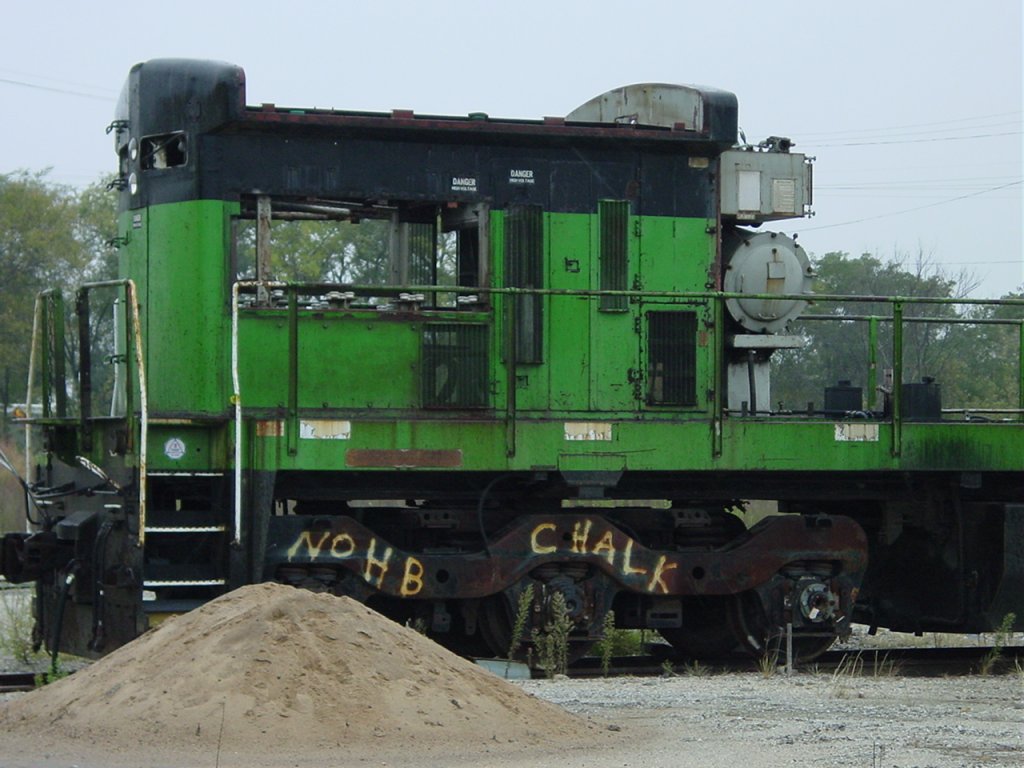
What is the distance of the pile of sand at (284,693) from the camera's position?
7570 mm

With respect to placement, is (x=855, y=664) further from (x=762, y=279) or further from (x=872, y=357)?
(x=762, y=279)

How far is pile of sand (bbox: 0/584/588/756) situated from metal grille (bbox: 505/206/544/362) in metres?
3.29

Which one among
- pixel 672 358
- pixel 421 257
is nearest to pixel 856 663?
pixel 672 358

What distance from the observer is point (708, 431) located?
11.5m

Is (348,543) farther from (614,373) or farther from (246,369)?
(614,373)

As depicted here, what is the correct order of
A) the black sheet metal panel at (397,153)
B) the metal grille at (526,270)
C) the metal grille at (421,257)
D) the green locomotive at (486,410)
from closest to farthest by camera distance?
1. the green locomotive at (486,410)
2. the black sheet metal panel at (397,153)
3. the metal grille at (526,270)
4. the metal grille at (421,257)

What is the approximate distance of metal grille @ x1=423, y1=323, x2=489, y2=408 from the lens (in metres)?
11.3

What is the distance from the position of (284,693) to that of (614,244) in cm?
515

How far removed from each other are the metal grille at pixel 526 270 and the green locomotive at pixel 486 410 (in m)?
0.02

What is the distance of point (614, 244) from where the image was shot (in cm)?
1186

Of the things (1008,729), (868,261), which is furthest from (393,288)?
(868,261)

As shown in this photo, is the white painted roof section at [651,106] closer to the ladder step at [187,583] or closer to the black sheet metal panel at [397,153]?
the black sheet metal panel at [397,153]

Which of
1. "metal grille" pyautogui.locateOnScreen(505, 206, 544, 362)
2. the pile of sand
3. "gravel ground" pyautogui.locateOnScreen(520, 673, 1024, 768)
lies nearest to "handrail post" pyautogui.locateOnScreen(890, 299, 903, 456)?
"gravel ground" pyautogui.locateOnScreen(520, 673, 1024, 768)

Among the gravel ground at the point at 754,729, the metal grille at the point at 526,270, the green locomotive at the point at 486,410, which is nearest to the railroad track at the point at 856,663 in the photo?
the green locomotive at the point at 486,410
